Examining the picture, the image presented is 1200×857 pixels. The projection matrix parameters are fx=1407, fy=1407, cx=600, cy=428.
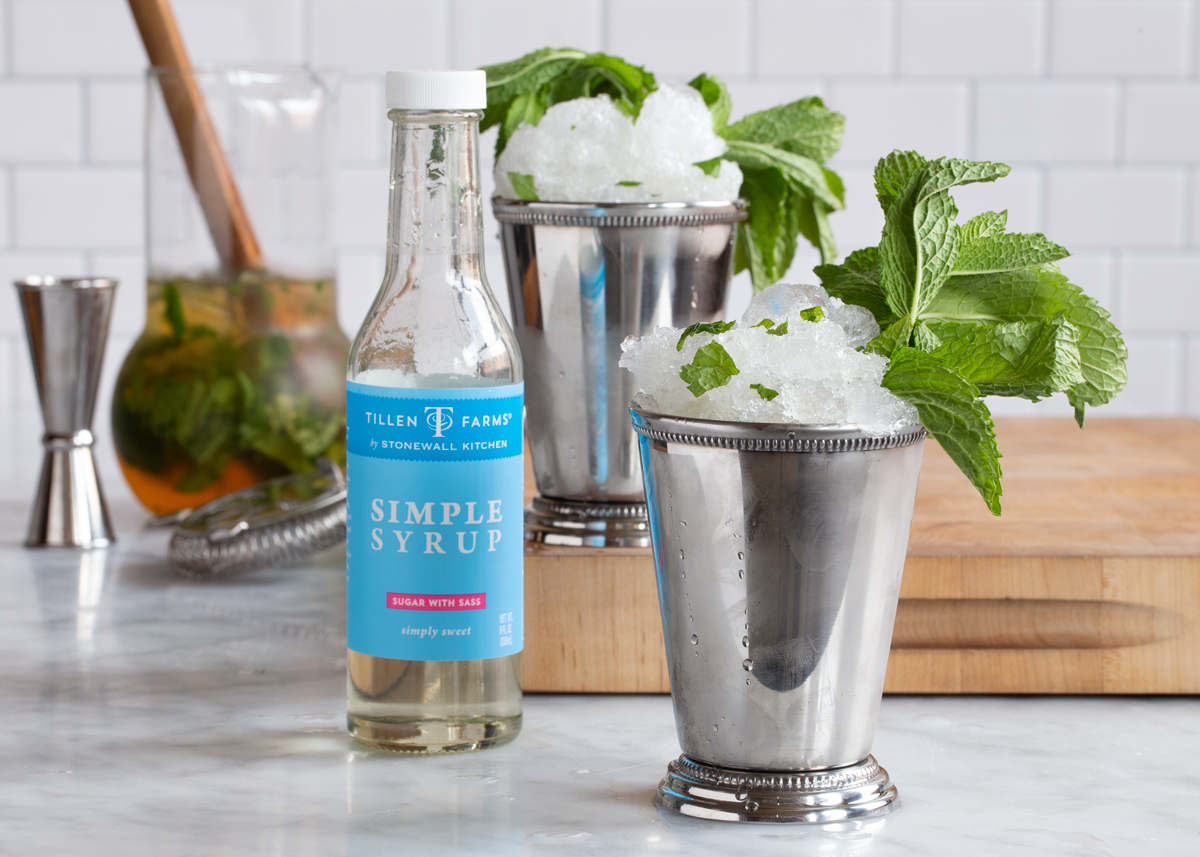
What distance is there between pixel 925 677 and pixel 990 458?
237mm

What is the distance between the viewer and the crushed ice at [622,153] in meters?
0.68

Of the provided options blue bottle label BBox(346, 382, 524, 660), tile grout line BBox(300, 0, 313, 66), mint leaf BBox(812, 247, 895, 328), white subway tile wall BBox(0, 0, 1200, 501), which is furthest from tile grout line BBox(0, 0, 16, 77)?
mint leaf BBox(812, 247, 895, 328)

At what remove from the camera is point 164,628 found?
2.66 ft

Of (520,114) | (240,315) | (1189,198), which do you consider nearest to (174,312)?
(240,315)

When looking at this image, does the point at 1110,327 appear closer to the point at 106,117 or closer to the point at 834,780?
the point at 834,780

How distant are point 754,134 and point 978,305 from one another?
0.23 meters

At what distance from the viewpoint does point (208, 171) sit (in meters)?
0.97

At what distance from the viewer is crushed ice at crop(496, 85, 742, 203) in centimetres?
68

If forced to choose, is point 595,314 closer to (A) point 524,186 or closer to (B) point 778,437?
(A) point 524,186

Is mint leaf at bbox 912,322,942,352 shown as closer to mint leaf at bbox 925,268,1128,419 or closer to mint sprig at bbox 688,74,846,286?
mint leaf at bbox 925,268,1128,419

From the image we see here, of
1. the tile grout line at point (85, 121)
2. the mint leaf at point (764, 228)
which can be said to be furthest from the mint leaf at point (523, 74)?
the tile grout line at point (85, 121)

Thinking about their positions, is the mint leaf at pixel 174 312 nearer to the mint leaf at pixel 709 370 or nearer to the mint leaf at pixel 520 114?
the mint leaf at pixel 520 114

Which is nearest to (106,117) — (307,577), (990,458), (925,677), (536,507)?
(307,577)

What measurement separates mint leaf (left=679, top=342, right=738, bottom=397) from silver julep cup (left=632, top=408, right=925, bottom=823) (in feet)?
0.05
